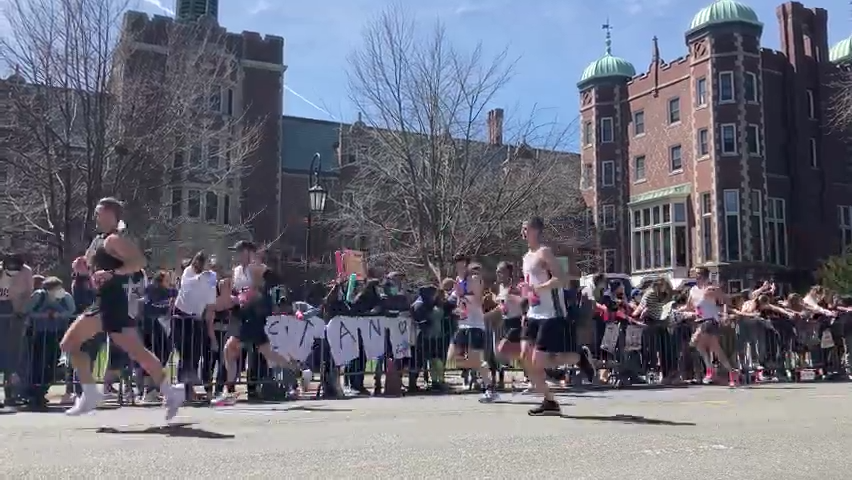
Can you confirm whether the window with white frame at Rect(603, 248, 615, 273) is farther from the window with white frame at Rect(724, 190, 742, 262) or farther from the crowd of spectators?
the crowd of spectators

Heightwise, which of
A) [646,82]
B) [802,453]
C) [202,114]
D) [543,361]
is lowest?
Answer: [802,453]

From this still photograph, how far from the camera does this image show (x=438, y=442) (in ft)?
21.4

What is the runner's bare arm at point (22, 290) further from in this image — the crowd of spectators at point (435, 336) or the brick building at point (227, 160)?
the brick building at point (227, 160)

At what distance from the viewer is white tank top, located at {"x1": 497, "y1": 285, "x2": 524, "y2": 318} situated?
11398 mm

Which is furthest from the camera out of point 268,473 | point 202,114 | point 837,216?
point 837,216

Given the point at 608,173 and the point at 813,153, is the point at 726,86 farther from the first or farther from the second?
the point at 608,173

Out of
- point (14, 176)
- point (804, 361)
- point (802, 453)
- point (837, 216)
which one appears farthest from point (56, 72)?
point (837, 216)

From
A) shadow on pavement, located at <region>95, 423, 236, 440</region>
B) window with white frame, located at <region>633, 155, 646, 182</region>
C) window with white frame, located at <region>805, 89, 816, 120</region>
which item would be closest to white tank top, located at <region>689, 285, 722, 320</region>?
shadow on pavement, located at <region>95, 423, 236, 440</region>

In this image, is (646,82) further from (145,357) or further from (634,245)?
(145,357)

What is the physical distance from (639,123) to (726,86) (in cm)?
642

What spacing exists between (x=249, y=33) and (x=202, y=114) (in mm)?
20701

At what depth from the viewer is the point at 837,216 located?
43812 millimetres

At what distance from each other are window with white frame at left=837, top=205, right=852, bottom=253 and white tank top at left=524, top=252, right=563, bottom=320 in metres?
40.9

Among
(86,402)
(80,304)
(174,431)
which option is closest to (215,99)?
(80,304)
